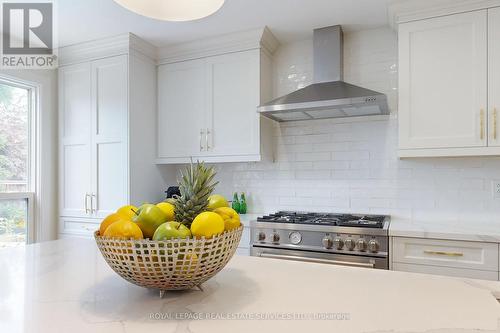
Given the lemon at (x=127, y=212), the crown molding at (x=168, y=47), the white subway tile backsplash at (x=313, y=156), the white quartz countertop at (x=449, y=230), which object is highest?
the crown molding at (x=168, y=47)

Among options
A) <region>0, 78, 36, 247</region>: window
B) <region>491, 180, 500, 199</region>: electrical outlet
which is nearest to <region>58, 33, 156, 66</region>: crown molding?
<region>0, 78, 36, 247</region>: window

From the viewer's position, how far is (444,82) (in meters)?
2.26

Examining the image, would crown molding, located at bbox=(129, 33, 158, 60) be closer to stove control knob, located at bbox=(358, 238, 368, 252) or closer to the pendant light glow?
the pendant light glow

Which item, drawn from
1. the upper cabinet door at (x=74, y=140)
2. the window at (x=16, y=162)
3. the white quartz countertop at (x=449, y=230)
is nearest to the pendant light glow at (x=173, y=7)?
the white quartz countertop at (x=449, y=230)

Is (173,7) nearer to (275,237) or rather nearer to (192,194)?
(192,194)

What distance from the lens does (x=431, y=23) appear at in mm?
2301

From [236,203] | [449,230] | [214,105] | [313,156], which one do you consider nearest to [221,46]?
[214,105]

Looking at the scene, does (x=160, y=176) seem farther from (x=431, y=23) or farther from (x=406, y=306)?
(x=406, y=306)

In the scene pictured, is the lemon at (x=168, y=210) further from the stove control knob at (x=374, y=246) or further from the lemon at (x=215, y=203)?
the stove control knob at (x=374, y=246)

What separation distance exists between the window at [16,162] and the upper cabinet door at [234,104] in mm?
1662

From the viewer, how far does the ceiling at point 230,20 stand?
2.36m

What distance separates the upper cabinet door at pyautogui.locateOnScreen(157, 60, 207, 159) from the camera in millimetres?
2975

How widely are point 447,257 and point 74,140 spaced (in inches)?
121

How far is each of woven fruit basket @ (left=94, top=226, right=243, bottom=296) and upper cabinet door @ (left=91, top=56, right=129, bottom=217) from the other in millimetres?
2203
